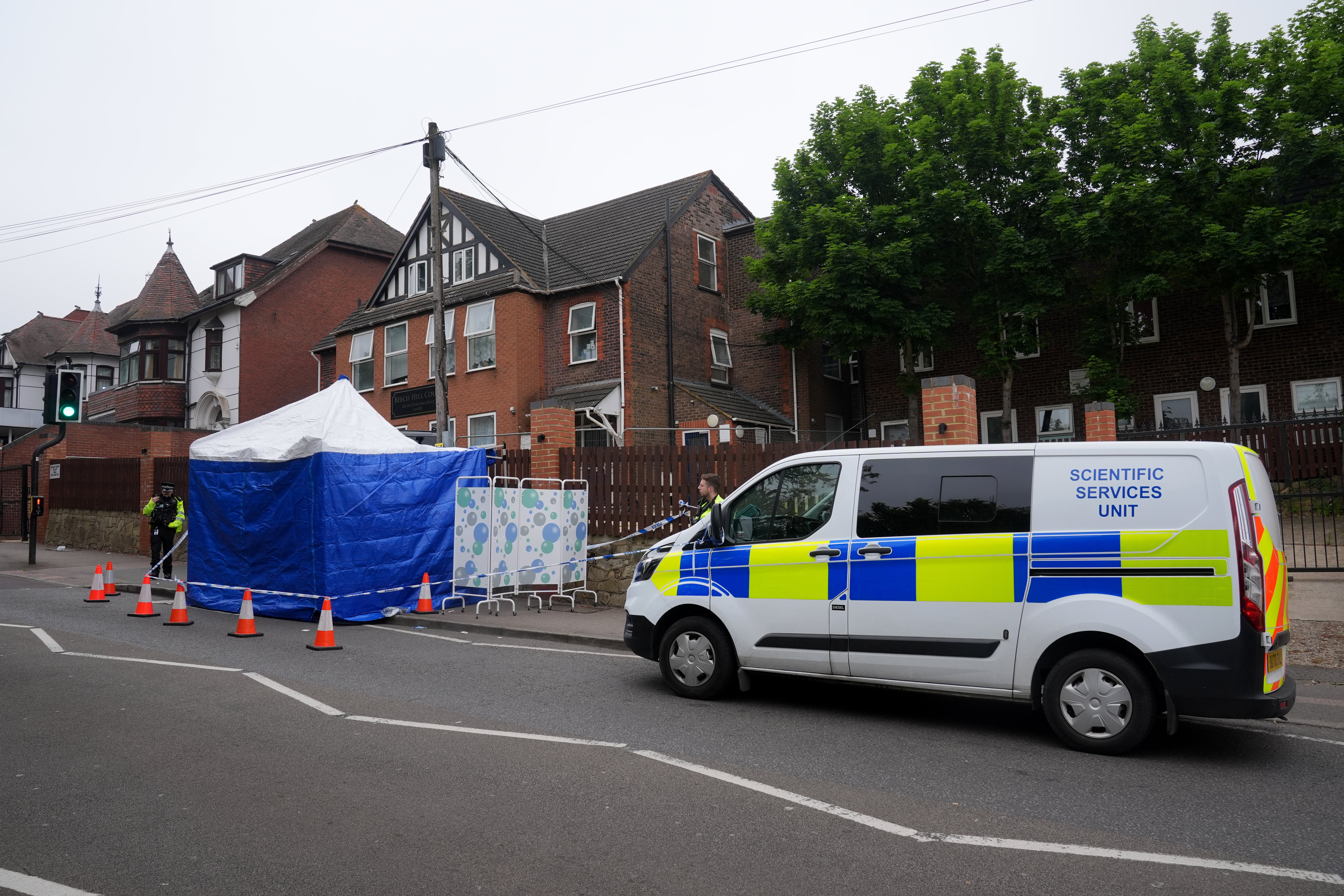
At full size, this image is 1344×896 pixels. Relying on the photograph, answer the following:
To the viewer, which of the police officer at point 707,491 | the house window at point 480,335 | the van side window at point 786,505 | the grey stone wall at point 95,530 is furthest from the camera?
the house window at point 480,335

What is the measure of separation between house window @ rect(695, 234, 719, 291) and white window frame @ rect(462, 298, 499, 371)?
21.7ft

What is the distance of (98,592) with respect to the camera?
548 inches

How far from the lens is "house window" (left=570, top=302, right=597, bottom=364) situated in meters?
24.7

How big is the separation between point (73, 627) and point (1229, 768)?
41.6ft

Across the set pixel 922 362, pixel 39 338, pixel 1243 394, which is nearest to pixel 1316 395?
pixel 1243 394

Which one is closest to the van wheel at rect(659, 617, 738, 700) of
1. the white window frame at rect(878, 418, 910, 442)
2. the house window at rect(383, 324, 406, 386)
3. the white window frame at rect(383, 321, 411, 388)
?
the white window frame at rect(878, 418, 910, 442)

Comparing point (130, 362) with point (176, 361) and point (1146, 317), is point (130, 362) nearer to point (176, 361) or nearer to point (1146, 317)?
point (176, 361)

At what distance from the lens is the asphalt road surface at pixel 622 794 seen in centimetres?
362

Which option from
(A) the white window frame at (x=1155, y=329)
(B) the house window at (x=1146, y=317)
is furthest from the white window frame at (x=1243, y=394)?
(B) the house window at (x=1146, y=317)

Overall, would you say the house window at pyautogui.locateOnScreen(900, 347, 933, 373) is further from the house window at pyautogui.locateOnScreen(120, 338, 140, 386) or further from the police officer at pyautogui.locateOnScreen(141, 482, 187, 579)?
the house window at pyautogui.locateOnScreen(120, 338, 140, 386)

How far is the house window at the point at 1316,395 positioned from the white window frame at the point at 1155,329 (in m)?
3.33

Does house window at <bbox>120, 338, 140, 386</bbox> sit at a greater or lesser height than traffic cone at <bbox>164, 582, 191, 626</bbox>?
greater

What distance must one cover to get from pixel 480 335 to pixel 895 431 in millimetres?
13706

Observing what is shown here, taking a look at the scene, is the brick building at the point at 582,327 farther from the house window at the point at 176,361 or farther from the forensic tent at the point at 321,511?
the forensic tent at the point at 321,511
